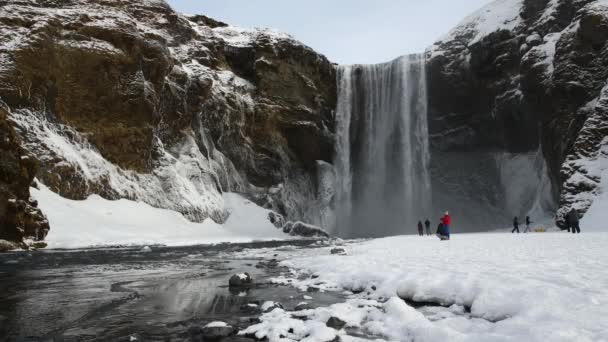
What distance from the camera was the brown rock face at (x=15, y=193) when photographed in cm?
2178

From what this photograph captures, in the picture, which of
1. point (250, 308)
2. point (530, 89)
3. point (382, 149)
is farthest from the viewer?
point (382, 149)

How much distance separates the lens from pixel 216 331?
20.2ft

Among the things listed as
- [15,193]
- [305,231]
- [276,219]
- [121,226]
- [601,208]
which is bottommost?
[305,231]

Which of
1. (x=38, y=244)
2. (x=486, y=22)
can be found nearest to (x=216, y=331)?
(x=38, y=244)

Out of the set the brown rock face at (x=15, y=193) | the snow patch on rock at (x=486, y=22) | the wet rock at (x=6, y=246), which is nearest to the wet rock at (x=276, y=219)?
the brown rock face at (x=15, y=193)

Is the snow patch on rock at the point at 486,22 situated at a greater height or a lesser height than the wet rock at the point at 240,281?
greater

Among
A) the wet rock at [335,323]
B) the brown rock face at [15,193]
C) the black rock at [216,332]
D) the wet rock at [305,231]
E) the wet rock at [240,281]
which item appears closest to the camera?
the black rock at [216,332]

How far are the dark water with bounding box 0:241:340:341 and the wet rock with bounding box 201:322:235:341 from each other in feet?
0.56

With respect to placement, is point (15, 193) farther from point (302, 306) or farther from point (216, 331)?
point (216, 331)

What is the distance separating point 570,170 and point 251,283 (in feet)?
112

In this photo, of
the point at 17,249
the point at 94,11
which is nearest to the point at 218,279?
the point at 17,249

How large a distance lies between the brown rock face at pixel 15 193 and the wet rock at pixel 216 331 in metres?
21.1

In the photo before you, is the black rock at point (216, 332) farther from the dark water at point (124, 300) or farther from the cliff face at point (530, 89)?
the cliff face at point (530, 89)

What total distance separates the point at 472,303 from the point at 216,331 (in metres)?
4.10
